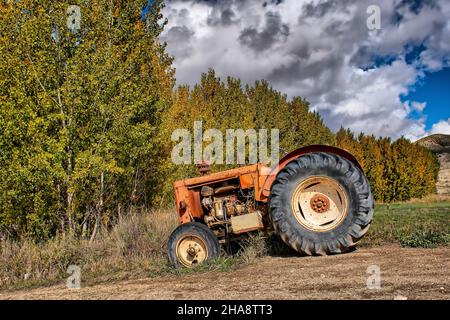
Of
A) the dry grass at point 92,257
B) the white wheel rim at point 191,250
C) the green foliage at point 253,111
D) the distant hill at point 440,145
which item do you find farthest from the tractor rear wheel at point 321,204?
the distant hill at point 440,145

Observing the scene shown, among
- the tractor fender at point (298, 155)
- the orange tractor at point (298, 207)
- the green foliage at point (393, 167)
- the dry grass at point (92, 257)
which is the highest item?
the green foliage at point (393, 167)

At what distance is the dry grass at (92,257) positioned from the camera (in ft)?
23.8

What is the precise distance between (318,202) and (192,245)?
213cm

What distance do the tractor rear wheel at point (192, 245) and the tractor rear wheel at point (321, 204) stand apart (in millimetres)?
1085

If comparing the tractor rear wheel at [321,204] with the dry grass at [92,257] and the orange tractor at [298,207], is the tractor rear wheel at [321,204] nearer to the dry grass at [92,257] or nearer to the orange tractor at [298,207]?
the orange tractor at [298,207]

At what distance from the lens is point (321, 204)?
6.52 metres

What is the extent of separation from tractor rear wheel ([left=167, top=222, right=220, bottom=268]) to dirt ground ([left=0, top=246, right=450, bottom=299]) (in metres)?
0.59

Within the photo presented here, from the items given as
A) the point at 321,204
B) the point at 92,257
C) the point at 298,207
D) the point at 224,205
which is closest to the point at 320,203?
the point at 321,204

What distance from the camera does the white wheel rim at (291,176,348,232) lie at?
6.42 m

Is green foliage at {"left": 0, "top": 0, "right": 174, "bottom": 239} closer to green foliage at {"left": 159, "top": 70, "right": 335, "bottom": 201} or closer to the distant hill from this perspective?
green foliage at {"left": 159, "top": 70, "right": 335, "bottom": 201}

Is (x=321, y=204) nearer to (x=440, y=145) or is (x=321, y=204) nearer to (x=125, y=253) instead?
(x=125, y=253)

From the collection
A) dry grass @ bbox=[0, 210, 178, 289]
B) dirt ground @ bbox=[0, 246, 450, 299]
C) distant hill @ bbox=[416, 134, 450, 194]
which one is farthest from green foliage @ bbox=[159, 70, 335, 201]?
distant hill @ bbox=[416, 134, 450, 194]
